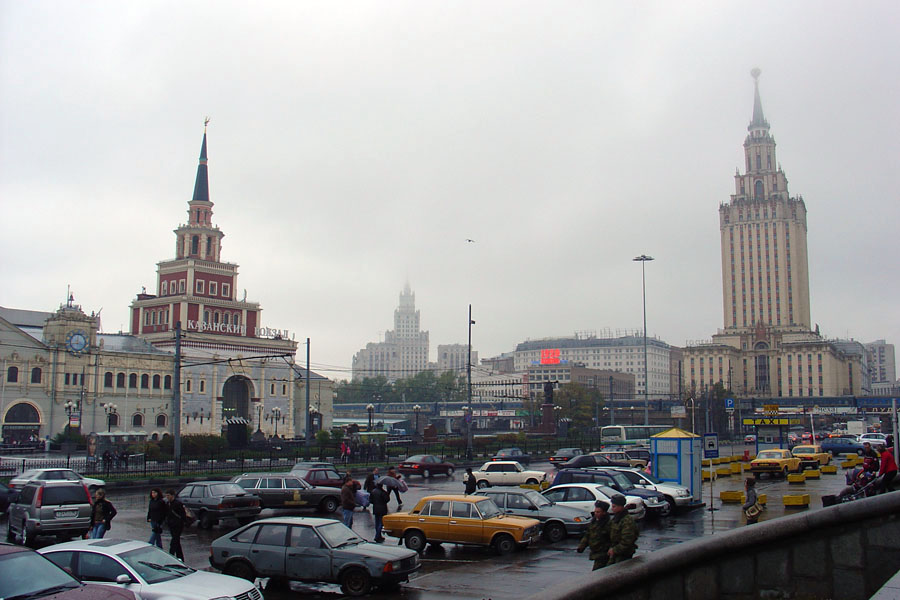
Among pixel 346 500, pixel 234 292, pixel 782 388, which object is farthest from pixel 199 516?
pixel 782 388

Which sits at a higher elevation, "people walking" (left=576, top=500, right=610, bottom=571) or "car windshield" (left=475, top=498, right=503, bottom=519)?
"people walking" (left=576, top=500, right=610, bottom=571)

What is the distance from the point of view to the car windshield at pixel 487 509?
61.4 feet

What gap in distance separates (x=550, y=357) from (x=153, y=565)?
577ft

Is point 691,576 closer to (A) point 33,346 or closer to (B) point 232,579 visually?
(B) point 232,579

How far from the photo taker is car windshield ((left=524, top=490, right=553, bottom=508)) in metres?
21.3

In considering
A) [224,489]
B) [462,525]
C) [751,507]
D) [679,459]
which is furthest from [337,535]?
[679,459]

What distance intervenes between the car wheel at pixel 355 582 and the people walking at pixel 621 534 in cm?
552

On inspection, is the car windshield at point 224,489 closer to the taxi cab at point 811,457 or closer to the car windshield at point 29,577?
the car windshield at point 29,577

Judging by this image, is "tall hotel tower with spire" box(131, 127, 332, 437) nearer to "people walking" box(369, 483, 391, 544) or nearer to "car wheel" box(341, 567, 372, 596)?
"people walking" box(369, 483, 391, 544)

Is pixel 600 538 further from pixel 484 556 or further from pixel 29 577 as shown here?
pixel 484 556

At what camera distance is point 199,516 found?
23375mm

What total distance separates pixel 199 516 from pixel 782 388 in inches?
6115

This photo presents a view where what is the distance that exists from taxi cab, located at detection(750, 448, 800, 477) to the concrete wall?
97.1 ft

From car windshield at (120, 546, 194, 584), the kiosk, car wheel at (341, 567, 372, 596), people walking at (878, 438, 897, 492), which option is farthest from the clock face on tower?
people walking at (878, 438, 897, 492)
